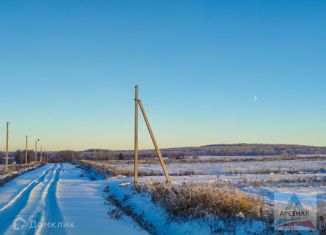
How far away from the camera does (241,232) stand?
7570 millimetres

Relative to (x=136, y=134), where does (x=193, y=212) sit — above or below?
below

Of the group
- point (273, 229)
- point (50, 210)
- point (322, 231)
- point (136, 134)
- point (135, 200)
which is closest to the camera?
point (322, 231)

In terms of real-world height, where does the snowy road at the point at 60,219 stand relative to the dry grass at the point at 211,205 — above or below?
below

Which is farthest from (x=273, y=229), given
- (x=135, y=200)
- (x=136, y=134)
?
(x=136, y=134)

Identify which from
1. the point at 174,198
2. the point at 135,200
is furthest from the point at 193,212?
the point at 135,200

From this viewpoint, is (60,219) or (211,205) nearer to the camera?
(211,205)

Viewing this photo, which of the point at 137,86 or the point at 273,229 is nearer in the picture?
the point at 273,229

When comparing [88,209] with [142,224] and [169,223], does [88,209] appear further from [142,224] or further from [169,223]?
[169,223]

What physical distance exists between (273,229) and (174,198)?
3.47 metres

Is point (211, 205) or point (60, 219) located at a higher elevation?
point (211, 205)

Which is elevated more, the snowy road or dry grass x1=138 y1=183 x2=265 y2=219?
dry grass x1=138 y1=183 x2=265 y2=219

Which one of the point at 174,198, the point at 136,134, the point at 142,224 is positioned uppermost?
the point at 136,134

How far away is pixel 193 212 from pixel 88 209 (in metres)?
4.54

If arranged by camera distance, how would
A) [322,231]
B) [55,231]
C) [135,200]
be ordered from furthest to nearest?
[135,200] → [55,231] → [322,231]
